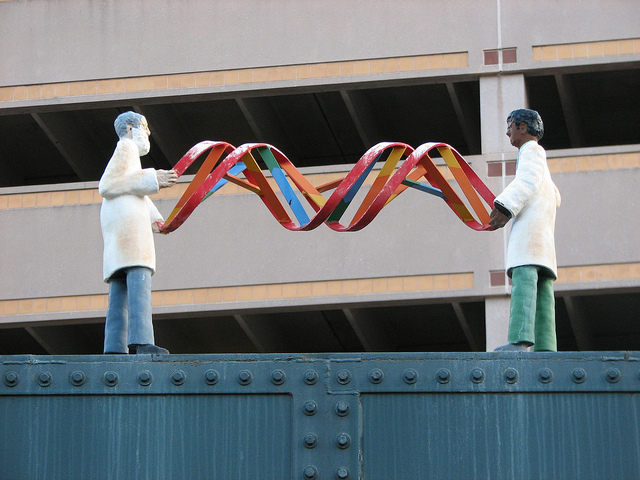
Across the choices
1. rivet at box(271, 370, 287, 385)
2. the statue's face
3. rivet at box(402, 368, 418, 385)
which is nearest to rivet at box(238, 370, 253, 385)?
rivet at box(271, 370, 287, 385)

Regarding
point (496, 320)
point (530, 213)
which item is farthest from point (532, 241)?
point (496, 320)

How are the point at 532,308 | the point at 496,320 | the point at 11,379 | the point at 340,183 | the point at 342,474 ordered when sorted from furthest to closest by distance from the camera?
the point at 496,320
the point at 340,183
the point at 532,308
the point at 11,379
the point at 342,474

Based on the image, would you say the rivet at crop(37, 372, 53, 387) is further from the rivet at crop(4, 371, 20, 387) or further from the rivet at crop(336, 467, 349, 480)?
the rivet at crop(336, 467, 349, 480)

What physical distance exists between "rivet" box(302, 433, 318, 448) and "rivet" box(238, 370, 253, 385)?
0.44m

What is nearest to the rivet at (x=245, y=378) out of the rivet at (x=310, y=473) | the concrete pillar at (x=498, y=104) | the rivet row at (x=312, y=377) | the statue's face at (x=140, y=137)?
the rivet row at (x=312, y=377)

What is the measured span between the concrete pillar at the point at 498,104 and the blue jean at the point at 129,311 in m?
9.18

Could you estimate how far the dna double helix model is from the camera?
25.9 feet

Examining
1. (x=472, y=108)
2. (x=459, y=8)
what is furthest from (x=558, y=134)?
(x=459, y=8)

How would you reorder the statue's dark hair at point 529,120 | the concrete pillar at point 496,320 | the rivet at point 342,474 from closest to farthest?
1. the rivet at point 342,474
2. the statue's dark hair at point 529,120
3. the concrete pillar at point 496,320

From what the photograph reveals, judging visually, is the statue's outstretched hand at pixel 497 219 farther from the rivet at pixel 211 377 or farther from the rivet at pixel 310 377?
the rivet at pixel 211 377

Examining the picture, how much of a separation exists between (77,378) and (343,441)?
4.96 feet

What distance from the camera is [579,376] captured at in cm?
657

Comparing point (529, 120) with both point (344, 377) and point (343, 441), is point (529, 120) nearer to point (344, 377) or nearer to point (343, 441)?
point (344, 377)

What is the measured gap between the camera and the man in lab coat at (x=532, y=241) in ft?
24.7
